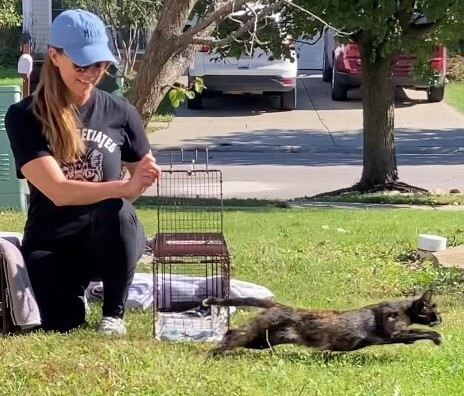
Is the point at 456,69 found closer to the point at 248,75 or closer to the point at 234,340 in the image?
the point at 248,75

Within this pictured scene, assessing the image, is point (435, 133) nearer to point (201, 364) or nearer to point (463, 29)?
point (463, 29)

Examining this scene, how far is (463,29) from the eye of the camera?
47.9 ft

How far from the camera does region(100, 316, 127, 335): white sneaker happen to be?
551cm

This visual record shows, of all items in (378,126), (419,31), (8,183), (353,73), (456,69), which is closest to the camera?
(8,183)

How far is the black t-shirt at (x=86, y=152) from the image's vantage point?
5.52m

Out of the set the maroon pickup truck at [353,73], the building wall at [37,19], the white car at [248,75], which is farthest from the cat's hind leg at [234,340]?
the building wall at [37,19]

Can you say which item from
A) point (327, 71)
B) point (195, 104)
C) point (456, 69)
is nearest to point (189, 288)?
point (195, 104)

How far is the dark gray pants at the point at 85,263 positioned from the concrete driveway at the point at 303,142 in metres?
9.95

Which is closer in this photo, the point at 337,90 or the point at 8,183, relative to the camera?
the point at 8,183

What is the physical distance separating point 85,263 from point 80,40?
118 centimetres

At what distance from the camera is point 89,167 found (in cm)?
562

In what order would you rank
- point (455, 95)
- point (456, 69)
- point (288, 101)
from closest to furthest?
point (288, 101)
point (455, 95)
point (456, 69)

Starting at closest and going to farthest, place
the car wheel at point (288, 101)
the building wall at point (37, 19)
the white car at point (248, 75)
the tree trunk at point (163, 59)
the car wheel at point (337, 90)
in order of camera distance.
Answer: the tree trunk at point (163, 59), the white car at point (248, 75), the car wheel at point (288, 101), the car wheel at point (337, 90), the building wall at point (37, 19)

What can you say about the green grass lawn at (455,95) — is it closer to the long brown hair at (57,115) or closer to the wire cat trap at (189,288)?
the wire cat trap at (189,288)
